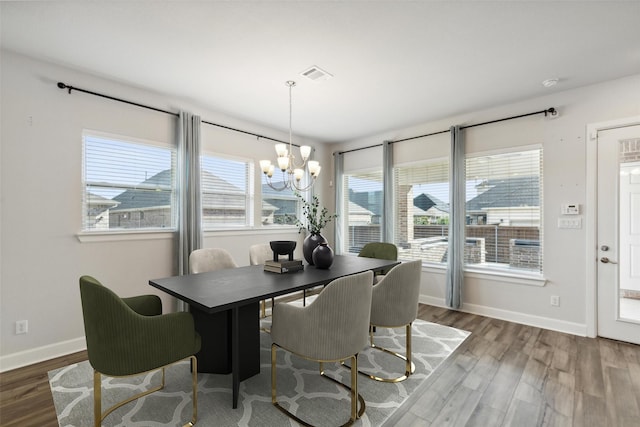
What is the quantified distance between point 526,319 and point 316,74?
3698 millimetres

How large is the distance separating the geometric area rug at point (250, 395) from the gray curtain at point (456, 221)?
1435mm

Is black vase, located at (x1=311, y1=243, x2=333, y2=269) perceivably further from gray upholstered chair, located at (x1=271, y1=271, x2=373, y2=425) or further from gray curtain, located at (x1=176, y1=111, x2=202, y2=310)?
gray curtain, located at (x1=176, y1=111, x2=202, y2=310)

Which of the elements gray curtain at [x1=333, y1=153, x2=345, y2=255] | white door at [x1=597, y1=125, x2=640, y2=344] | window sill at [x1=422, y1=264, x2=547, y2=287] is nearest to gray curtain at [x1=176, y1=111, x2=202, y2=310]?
gray curtain at [x1=333, y1=153, x2=345, y2=255]

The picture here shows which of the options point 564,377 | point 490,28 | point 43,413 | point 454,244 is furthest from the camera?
point 454,244

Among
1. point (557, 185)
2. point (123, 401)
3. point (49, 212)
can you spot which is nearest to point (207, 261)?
point (123, 401)

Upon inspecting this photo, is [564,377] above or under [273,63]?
under

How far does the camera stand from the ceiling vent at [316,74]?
284cm

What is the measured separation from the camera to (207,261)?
3102 millimetres

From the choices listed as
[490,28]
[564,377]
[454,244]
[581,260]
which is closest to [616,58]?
[490,28]

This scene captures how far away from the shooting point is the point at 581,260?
3.29m

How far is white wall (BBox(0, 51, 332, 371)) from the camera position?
2574 millimetres

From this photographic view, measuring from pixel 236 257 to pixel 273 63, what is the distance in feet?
8.48

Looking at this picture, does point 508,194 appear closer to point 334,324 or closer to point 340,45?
point 340,45

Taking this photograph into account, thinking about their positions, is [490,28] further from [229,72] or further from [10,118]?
[10,118]
